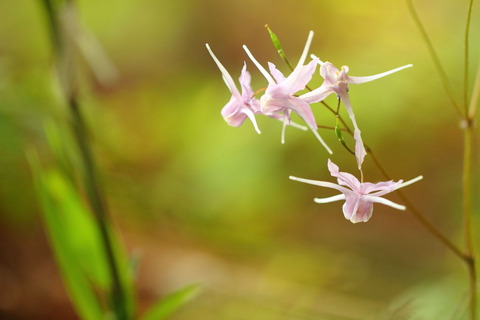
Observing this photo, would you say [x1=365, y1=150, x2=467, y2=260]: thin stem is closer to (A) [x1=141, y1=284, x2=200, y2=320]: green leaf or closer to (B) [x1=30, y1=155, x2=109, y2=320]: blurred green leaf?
(A) [x1=141, y1=284, x2=200, y2=320]: green leaf

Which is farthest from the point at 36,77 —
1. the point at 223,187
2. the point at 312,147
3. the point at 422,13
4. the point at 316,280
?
the point at 422,13

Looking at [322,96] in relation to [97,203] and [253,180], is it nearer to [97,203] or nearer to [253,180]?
[97,203]

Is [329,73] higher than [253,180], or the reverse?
[253,180]

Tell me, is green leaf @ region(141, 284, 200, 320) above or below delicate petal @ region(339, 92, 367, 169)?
below

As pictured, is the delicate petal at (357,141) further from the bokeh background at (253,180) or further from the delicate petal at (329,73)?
the bokeh background at (253,180)

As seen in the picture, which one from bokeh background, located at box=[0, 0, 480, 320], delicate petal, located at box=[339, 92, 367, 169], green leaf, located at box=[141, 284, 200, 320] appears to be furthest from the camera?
bokeh background, located at box=[0, 0, 480, 320]

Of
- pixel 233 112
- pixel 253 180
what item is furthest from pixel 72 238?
pixel 253 180

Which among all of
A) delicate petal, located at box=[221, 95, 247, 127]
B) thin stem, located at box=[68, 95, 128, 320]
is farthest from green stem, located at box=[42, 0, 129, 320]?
delicate petal, located at box=[221, 95, 247, 127]
